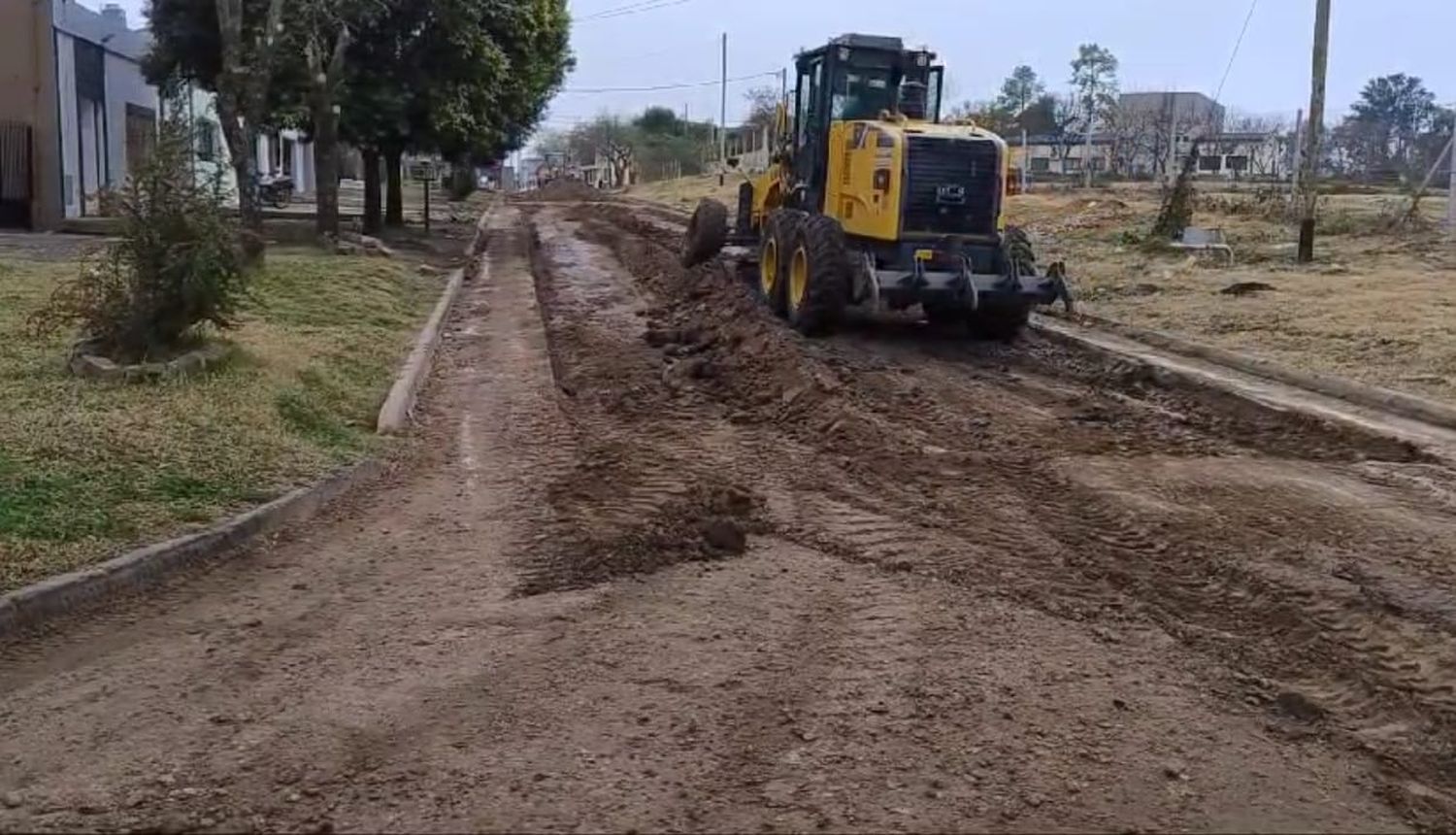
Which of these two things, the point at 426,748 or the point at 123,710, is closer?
the point at 426,748

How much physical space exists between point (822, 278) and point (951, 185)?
5.13 ft

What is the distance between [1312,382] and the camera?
1228 centimetres

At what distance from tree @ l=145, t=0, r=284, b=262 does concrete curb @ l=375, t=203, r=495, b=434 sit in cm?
199

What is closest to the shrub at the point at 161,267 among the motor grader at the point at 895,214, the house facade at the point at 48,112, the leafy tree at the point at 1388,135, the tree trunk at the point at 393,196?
the motor grader at the point at 895,214

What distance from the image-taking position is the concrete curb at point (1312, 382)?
10.9 m

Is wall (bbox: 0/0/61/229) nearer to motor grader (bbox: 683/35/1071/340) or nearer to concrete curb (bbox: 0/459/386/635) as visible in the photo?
motor grader (bbox: 683/35/1071/340)

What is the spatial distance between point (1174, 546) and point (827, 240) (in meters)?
7.52

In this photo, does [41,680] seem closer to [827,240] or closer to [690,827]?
[690,827]

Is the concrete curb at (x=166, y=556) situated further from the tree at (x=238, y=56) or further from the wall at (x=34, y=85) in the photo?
the wall at (x=34, y=85)

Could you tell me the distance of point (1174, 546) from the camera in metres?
7.23

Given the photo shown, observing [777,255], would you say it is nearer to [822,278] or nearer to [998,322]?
[822,278]

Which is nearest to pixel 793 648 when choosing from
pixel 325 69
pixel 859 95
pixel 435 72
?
pixel 859 95

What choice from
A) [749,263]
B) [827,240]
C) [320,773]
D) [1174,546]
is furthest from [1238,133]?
[320,773]

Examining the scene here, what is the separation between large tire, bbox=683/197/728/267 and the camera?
19484 mm
